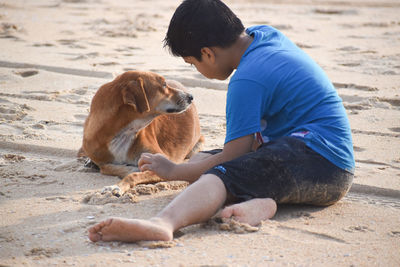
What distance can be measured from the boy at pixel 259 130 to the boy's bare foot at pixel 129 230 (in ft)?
0.53

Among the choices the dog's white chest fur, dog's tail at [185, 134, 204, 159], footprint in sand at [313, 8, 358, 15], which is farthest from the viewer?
footprint in sand at [313, 8, 358, 15]

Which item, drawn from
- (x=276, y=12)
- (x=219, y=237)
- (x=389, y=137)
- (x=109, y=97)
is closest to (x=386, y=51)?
(x=389, y=137)

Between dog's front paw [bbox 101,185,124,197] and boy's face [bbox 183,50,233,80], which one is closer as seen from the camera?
boy's face [bbox 183,50,233,80]

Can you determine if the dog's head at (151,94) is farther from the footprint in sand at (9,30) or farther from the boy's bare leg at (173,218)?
the footprint in sand at (9,30)

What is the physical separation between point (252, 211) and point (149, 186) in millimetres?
1115

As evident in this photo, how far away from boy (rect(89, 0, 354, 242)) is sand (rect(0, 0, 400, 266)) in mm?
172

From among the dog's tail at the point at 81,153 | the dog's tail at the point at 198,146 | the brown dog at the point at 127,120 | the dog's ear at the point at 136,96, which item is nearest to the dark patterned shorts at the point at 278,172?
the brown dog at the point at 127,120

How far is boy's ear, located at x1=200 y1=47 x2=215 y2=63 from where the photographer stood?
3.65 m

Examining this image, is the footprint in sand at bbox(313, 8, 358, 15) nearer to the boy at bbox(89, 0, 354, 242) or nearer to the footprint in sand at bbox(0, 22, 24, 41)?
the footprint in sand at bbox(0, 22, 24, 41)

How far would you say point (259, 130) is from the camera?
134 inches

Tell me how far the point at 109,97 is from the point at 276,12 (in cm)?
935

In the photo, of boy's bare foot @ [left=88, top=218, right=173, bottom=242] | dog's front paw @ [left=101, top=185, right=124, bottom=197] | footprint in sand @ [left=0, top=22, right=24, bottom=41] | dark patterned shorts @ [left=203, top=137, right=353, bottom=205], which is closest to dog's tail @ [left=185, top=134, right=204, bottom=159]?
dog's front paw @ [left=101, top=185, right=124, bottom=197]

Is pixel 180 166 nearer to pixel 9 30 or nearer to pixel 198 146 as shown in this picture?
pixel 198 146

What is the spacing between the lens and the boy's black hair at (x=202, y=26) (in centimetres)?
360
